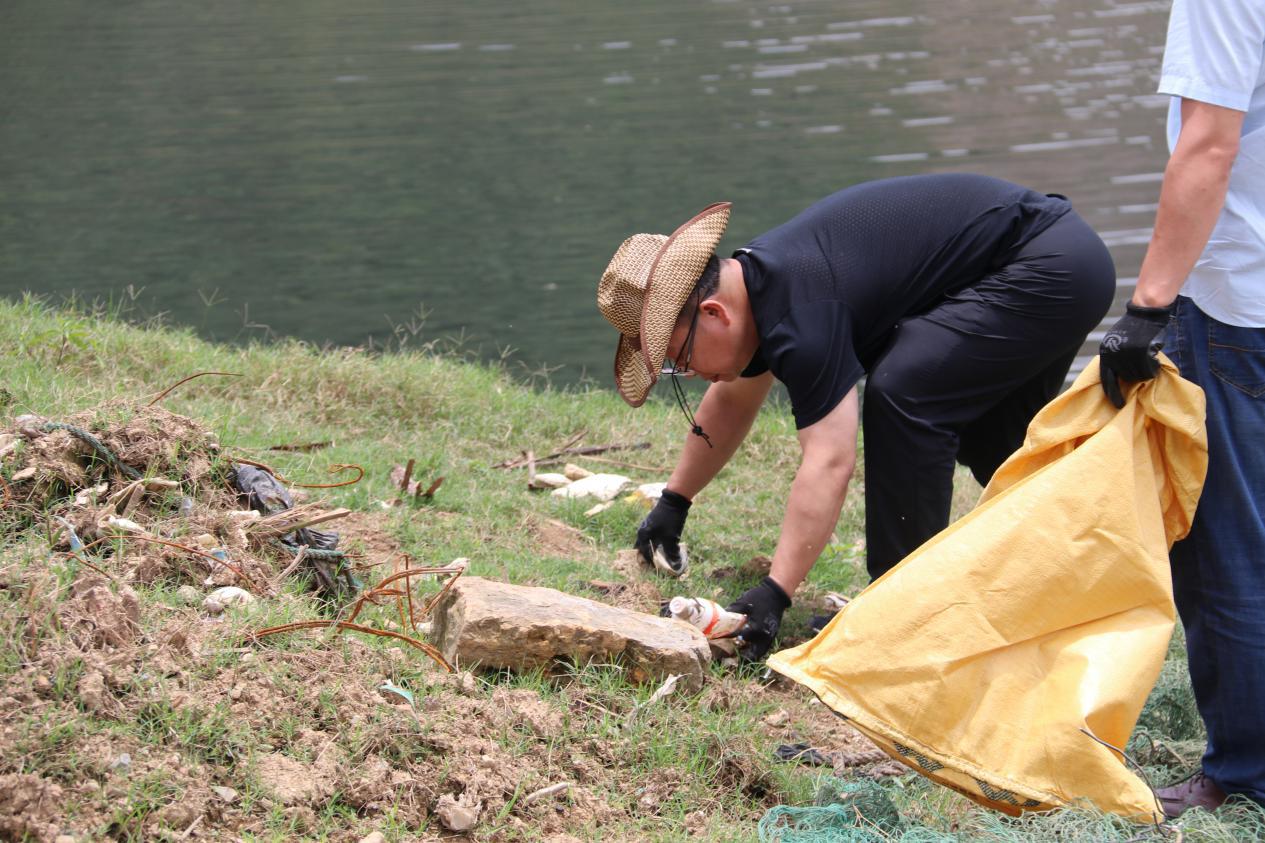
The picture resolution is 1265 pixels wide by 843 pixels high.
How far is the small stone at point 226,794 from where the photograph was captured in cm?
258

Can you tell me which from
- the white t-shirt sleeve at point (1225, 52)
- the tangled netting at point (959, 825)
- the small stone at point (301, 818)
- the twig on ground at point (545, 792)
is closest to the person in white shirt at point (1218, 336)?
the white t-shirt sleeve at point (1225, 52)

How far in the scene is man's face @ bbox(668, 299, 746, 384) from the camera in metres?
3.64

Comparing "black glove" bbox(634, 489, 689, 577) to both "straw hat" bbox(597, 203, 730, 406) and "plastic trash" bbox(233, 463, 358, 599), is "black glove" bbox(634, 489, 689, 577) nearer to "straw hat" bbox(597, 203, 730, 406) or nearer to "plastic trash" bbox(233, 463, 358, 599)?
"straw hat" bbox(597, 203, 730, 406)

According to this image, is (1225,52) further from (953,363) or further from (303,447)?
(303,447)

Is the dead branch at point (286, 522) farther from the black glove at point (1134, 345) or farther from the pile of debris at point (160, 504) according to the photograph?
the black glove at point (1134, 345)

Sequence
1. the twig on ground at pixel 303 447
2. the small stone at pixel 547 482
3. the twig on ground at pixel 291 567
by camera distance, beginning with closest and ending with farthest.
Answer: the twig on ground at pixel 291 567 < the twig on ground at pixel 303 447 < the small stone at pixel 547 482

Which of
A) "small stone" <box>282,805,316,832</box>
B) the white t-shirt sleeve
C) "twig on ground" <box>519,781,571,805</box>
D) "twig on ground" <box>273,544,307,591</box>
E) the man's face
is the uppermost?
the white t-shirt sleeve

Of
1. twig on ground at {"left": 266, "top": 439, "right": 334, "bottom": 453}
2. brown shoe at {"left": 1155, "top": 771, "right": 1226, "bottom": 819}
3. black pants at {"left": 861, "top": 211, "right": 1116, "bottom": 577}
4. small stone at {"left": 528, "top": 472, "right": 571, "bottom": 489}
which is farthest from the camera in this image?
small stone at {"left": 528, "top": 472, "right": 571, "bottom": 489}

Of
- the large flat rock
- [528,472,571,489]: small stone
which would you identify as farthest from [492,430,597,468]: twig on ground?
the large flat rock

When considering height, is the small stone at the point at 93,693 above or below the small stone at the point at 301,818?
above

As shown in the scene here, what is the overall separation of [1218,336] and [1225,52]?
0.59m

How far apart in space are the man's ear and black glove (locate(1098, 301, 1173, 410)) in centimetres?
115

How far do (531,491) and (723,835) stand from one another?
2509 mm

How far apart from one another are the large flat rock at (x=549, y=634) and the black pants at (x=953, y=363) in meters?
0.73
